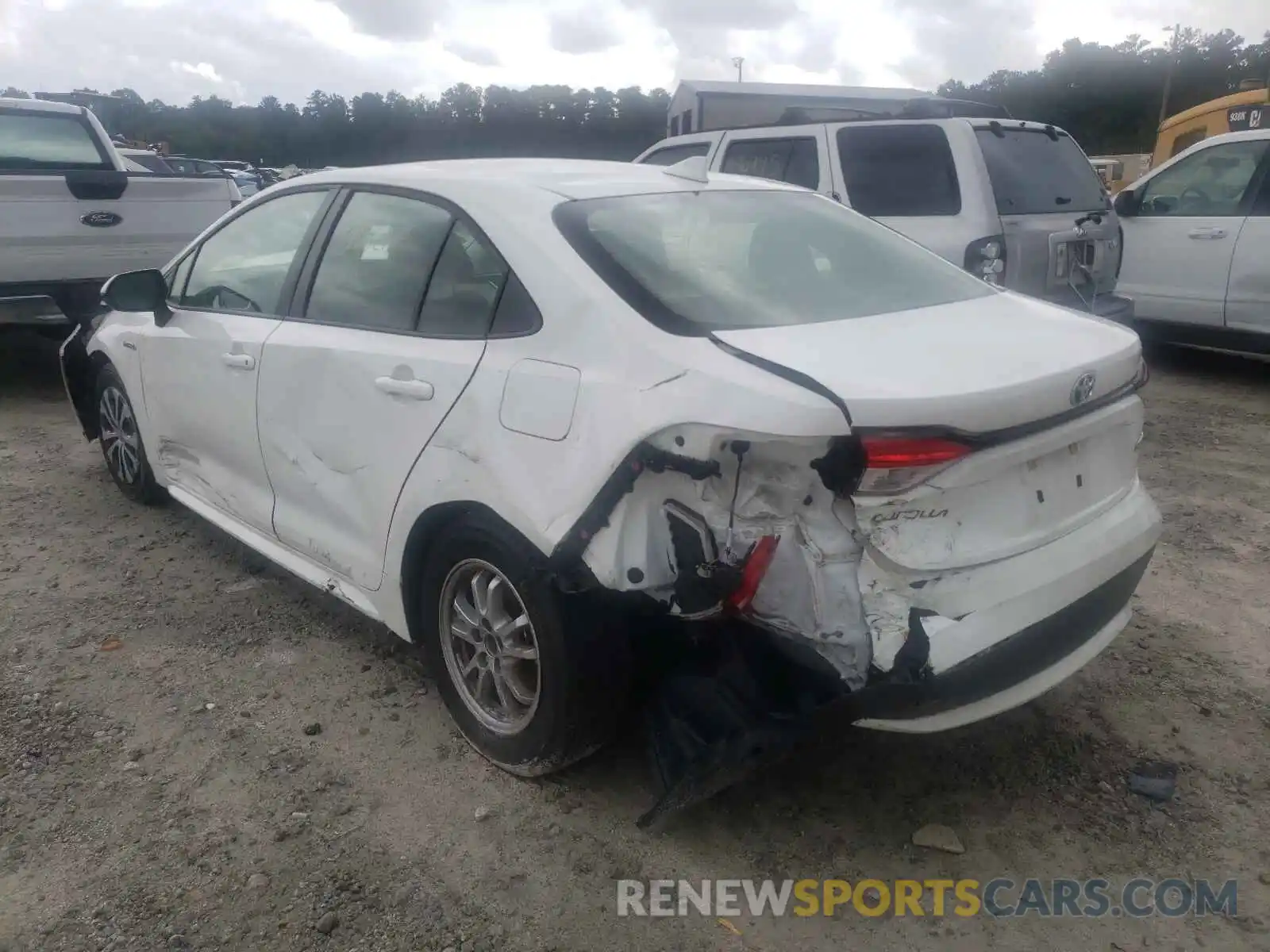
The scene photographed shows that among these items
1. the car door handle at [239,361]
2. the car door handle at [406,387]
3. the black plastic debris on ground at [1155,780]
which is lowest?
the black plastic debris on ground at [1155,780]

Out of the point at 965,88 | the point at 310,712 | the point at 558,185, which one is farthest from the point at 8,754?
the point at 965,88

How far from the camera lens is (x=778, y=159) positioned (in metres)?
7.14

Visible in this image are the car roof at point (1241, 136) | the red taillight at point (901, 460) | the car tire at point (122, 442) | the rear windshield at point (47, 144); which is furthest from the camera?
the rear windshield at point (47, 144)

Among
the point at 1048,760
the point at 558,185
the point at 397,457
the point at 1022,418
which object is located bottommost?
the point at 1048,760

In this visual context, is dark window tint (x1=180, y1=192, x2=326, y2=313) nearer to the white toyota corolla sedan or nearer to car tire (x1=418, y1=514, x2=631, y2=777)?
the white toyota corolla sedan

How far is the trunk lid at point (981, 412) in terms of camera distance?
2.15 meters

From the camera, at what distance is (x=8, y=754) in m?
2.94

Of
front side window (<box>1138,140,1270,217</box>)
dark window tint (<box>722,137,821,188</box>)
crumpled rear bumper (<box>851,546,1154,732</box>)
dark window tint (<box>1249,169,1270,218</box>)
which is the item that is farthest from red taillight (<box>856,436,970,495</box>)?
front side window (<box>1138,140,1270,217</box>)

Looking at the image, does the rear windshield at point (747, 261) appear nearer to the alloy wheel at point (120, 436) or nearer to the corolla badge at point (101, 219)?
the alloy wheel at point (120, 436)

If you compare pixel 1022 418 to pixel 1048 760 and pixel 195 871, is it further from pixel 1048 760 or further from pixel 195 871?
pixel 195 871

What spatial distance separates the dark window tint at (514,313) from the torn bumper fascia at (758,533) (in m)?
0.55

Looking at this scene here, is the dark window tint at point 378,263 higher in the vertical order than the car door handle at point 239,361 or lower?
higher

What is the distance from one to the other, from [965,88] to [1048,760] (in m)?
48.8

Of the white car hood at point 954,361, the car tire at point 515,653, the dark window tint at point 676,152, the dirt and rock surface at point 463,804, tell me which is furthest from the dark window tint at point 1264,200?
the car tire at point 515,653
